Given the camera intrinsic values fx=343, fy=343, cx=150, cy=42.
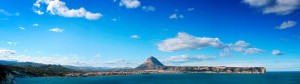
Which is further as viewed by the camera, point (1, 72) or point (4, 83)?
point (1, 72)

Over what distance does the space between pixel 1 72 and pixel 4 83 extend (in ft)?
72.4

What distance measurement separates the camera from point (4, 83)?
460 ft

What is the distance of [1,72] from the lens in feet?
524
